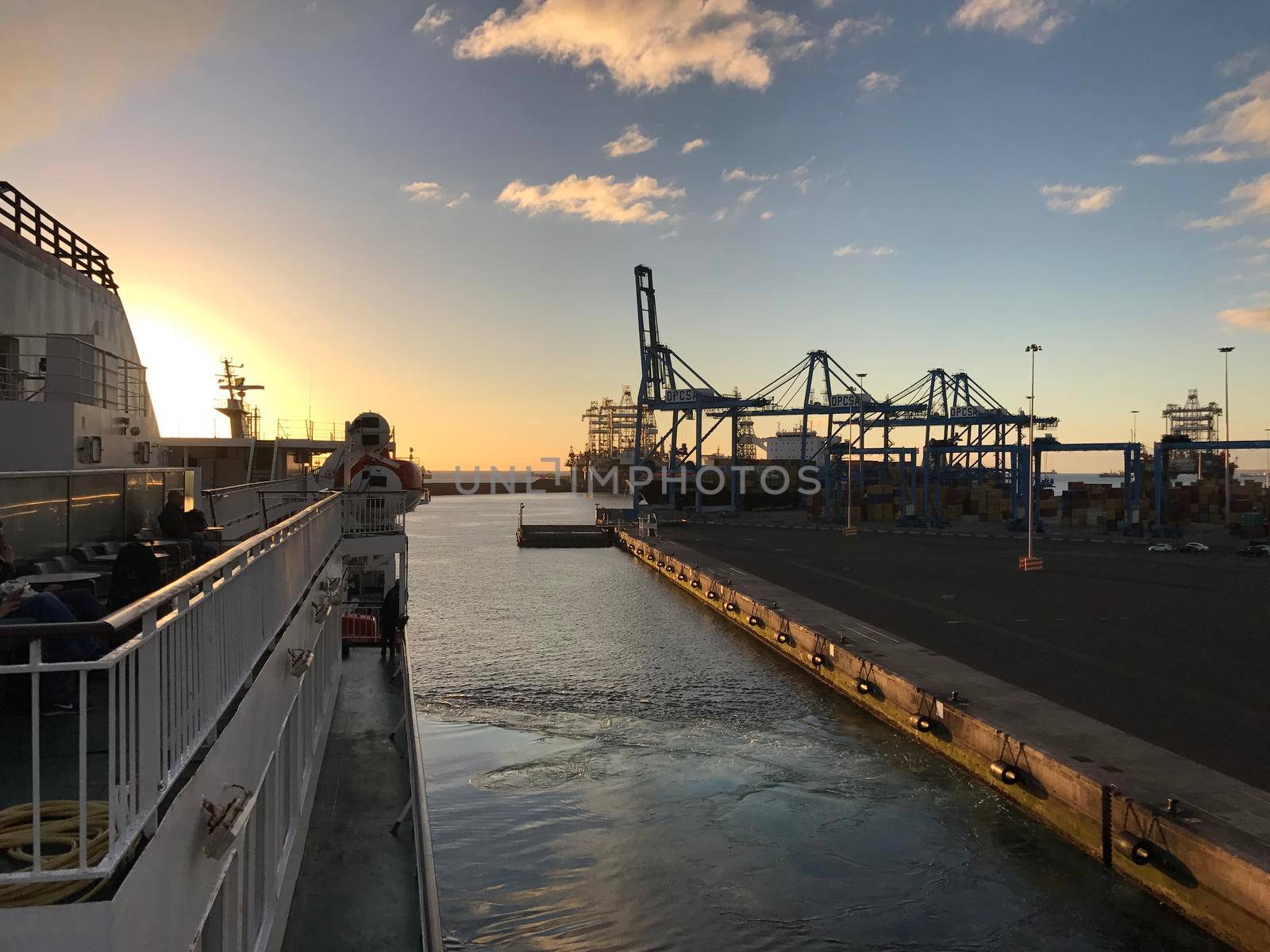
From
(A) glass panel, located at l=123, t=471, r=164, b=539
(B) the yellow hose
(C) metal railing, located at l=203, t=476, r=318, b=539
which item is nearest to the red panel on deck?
(C) metal railing, located at l=203, t=476, r=318, b=539

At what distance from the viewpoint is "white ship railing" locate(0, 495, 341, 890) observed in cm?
277

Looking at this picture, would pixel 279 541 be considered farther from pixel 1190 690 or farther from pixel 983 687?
pixel 1190 690

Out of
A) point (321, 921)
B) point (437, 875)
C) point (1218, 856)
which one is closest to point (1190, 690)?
point (1218, 856)

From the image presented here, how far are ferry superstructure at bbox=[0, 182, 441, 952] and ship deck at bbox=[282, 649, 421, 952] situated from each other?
0.17 feet

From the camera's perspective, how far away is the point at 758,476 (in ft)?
413

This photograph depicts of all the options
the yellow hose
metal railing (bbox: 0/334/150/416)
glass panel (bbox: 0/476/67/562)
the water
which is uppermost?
→ metal railing (bbox: 0/334/150/416)

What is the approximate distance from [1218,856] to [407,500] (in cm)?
1606

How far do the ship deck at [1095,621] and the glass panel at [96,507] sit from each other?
1560 centimetres

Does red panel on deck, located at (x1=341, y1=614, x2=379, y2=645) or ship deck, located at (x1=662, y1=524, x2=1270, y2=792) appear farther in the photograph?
red panel on deck, located at (x1=341, y1=614, x2=379, y2=645)

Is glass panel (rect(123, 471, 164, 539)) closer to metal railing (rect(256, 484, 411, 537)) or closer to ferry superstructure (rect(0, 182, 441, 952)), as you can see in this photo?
ferry superstructure (rect(0, 182, 441, 952))

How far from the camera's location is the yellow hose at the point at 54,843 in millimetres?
2791

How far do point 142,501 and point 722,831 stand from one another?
34.3 ft

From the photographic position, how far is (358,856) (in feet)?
28.9

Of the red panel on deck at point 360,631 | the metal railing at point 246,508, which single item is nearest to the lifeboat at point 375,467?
the metal railing at point 246,508
